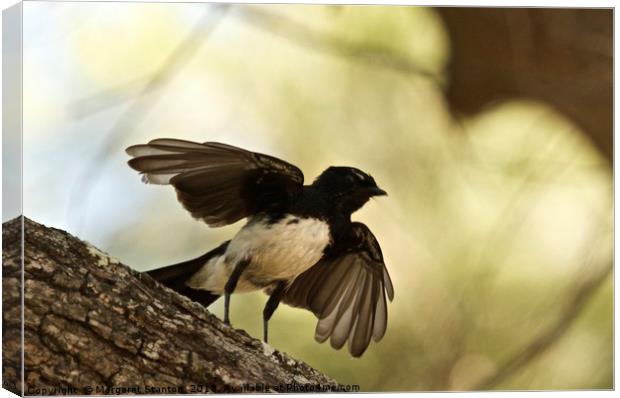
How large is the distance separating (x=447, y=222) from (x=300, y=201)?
23.5 inches

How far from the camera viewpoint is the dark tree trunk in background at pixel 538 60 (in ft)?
12.8

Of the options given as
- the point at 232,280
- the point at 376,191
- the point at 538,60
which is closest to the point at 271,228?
the point at 232,280

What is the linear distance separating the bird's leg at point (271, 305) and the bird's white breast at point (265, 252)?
4 centimetres

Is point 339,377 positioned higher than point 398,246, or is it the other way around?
point 398,246

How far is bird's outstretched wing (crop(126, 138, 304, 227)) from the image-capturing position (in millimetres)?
3629

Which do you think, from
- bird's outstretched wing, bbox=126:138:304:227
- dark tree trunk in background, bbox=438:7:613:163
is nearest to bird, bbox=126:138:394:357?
bird's outstretched wing, bbox=126:138:304:227

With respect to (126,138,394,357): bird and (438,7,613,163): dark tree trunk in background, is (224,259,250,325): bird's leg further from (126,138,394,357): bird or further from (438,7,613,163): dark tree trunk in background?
(438,7,613,163): dark tree trunk in background

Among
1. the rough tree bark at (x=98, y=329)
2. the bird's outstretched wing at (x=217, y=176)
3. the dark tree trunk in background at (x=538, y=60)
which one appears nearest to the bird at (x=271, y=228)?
the bird's outstretched wing at (x=217, y=176)

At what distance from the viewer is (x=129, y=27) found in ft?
11.9

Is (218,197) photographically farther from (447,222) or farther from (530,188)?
(530,188)

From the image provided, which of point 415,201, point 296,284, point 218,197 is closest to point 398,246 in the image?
point 415,201

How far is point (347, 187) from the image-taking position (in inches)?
149

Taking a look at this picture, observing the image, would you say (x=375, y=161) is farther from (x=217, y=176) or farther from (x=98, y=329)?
(x=98, y=329)

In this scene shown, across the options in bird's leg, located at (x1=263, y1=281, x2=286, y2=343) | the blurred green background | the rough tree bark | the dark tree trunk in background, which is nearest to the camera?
the rough tree bark
